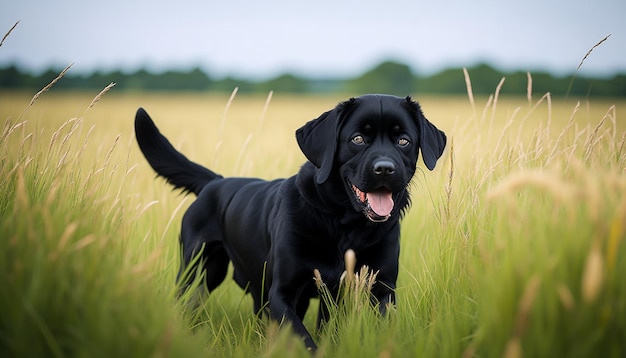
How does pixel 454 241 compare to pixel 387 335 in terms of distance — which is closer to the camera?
pixel 387 335

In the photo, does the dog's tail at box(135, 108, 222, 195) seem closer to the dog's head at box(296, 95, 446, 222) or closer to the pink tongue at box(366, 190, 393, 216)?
the dog's head at box(296, 95, 446, 222)

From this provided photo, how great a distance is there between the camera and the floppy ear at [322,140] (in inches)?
131

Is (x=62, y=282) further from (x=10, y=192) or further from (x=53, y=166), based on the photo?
(x=53, y=166)

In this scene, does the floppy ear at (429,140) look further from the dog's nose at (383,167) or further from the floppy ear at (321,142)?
the floppy ear at (321,142)

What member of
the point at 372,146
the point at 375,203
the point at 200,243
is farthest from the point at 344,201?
the point at 200,243

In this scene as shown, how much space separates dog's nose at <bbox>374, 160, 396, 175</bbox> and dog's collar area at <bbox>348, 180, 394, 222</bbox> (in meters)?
0.18

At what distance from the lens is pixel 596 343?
6.11ft

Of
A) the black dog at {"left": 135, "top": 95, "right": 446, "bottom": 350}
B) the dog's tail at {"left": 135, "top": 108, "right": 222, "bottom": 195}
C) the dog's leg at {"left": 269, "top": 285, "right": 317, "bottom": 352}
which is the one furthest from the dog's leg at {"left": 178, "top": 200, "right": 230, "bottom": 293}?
the dog's leg at {"left": 269, "top": 285, "right": 317, "bottom": 352}

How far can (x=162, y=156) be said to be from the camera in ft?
14.9

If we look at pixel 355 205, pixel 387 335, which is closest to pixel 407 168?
pixel 355 205

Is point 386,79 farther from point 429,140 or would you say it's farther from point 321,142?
point 321,142

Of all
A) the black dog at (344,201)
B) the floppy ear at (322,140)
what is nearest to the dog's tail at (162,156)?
the black dog at (344,201)

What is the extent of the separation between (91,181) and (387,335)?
189cm

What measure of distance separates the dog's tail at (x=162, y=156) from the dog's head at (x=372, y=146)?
4.77ft
